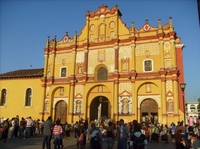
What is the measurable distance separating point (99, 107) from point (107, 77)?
470cm

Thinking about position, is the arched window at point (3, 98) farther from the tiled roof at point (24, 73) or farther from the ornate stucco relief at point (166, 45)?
the ornate stucco relief at point (166, 45)

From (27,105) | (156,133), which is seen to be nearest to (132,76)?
(156,133)

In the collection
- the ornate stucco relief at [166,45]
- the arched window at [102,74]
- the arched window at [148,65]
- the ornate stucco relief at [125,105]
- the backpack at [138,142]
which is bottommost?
the backpack at [138,142]

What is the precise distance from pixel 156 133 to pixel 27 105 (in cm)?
2308

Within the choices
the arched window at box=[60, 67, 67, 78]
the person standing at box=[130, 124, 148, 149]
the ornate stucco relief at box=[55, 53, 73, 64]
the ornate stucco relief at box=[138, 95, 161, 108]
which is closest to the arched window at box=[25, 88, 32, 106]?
the arched window at box=[60, 67, 67, 78]

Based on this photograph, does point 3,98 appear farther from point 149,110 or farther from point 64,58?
point 149,110

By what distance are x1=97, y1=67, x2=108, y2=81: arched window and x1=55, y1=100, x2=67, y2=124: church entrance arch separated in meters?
6.64

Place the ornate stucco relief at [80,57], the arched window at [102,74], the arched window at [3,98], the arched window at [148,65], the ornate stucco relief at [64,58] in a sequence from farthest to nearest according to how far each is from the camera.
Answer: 1. the arched window at [3,98]
2. the ornate stucco relief at [64,58]
3. the ornate stucco relief at [80,57]
4. the arched window at [102,74]
5. the arched window at [148,65]

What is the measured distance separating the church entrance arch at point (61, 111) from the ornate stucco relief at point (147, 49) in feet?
43.4

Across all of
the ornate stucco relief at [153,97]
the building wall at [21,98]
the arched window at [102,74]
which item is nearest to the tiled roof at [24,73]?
the building wall at [21,98]

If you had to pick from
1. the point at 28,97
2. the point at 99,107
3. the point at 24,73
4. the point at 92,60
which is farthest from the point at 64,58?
the point at 99,107

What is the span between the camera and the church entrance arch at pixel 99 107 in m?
30.7

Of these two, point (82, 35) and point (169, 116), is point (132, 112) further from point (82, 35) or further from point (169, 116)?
point (82, 35)

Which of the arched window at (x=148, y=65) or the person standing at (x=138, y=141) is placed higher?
the arched window at (x=148, y=65)
